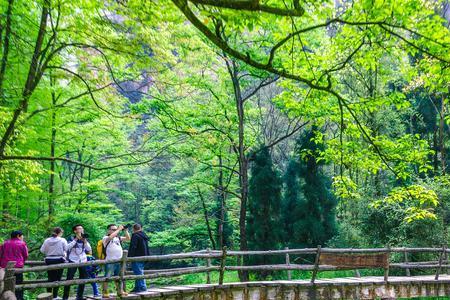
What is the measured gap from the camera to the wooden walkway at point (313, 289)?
8492 mm

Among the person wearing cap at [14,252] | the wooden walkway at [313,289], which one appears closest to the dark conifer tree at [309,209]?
the wooden walkway at [313,289]

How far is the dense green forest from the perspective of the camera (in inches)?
195

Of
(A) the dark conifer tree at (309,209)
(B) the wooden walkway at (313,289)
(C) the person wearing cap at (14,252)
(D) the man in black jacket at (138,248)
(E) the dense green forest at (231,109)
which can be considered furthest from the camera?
(A) the dark conifer tree at (309,209)

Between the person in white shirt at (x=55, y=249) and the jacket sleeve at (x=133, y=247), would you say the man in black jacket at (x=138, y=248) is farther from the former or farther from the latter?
the person in white shirt at (x=55, y=249)

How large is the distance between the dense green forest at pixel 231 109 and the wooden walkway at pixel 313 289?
93.8 inches

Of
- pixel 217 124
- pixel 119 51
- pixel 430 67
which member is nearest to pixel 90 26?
pixel 119 51

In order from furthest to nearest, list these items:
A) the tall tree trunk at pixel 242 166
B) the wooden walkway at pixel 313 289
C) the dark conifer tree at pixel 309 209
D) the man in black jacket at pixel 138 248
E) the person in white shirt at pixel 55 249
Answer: the dark conifer tree at pixel 309 209 → the tall tree trunk at pixel 242 166 → the wooden walkway at pixel 313 289 → the man in black jacket at pixel 138 248 → the person in white shirt at pixel 55 249

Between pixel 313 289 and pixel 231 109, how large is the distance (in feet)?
30.8

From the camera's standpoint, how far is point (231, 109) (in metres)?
17.3

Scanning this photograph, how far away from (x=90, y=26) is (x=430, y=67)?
634cm

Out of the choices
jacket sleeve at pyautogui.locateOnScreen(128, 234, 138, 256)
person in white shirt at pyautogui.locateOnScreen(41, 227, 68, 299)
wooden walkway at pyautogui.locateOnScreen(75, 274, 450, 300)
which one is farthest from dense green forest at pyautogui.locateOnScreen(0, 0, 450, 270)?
wooden walkway at pyautogui.locateOnScreen(75, 274, 450, 300)

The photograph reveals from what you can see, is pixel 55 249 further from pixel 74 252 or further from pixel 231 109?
pixel 231 109

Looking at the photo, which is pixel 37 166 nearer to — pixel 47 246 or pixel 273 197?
pixel 47 246

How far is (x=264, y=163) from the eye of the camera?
19938 millimetres
